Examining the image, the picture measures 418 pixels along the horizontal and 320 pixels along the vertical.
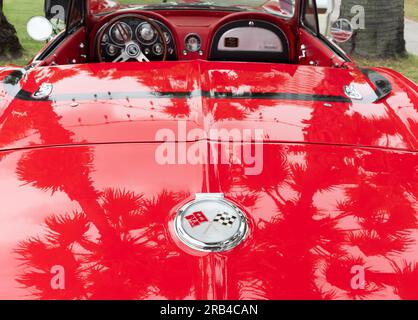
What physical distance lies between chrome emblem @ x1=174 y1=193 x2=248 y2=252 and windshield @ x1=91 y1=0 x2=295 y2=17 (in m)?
2.47

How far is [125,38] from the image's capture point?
3.65 metres

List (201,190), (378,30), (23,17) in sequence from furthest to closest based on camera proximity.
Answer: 1. (23,17)
2. (378,30)
3. (201,190)

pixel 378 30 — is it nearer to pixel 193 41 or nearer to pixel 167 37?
pixel 193 41

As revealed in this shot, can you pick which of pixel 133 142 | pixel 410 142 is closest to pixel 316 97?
pixel 410 142

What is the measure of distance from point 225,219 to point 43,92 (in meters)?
1.31

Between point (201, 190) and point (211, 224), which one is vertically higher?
point (201, 190)

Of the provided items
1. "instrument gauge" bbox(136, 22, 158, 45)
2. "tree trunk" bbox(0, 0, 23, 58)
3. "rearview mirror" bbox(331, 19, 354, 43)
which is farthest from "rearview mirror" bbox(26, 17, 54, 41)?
"tree trunk" bbox(0, 0, 23, 58)

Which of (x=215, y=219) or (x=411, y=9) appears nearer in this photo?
(x=215, y=219)

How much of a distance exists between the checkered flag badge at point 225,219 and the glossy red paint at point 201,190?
6 centimetres

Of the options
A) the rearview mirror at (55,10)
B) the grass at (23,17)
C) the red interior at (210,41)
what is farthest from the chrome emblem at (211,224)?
the grass at (23,17)

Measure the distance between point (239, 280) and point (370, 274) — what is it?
14.8 inches

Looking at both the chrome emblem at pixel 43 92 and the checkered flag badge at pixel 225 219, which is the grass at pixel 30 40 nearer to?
the chrome emblem at pixel 43 92

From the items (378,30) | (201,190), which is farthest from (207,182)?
(378,30)

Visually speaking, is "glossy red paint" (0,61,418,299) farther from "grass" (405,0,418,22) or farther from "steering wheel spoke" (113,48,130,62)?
"grass" (405,0,418,22)
